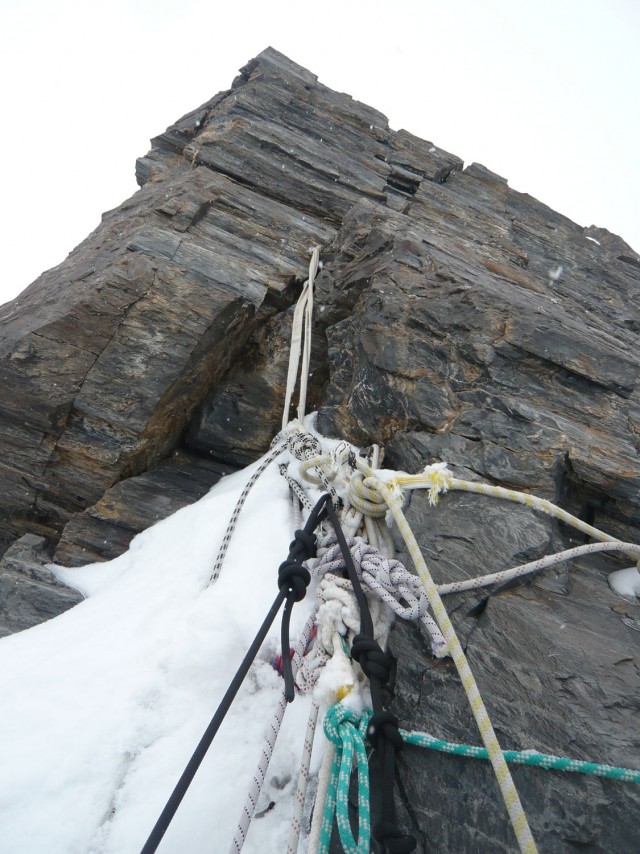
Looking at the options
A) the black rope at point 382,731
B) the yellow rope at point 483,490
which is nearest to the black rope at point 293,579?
the black rope at point 382,731

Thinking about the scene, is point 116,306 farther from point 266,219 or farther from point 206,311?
point 266,219

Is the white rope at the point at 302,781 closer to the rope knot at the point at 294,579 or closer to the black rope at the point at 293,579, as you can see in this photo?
the black rope at the point at 293,579

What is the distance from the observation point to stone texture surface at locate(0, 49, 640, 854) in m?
1.79

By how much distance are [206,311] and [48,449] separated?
5.27 feet

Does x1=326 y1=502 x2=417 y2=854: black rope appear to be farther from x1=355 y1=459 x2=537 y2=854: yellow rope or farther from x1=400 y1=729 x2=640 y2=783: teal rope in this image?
x1=355 y1=459 x2=537 y2=854: yellow rope

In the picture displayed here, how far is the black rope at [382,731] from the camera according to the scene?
59.4 inches

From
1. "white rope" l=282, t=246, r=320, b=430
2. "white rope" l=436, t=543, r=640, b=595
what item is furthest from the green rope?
"white rope" l=282, t=246, r=320, b=430

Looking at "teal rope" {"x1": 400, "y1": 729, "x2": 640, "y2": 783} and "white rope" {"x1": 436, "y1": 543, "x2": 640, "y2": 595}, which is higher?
"white rope" {"x1": 436, "y1": 543, "x2": 640, "y2": 595}

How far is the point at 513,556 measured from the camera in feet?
7.47

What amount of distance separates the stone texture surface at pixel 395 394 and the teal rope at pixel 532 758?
51 mm

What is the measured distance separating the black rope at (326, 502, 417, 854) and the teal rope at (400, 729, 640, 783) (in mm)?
99

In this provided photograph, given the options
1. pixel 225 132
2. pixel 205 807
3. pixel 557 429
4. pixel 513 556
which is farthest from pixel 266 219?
pixel 205 807

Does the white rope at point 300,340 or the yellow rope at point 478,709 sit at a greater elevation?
the white rope at point 300,340

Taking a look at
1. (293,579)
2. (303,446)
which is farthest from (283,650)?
(303,446)
